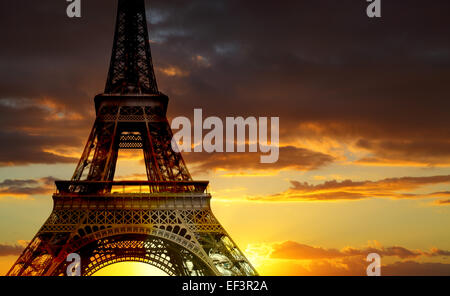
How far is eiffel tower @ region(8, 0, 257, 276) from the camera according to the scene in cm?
3853

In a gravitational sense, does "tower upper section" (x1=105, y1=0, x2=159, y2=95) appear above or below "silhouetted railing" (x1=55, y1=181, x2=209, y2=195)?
above

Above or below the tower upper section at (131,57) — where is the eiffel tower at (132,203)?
below

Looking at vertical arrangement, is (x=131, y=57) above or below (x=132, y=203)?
above

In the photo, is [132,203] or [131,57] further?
[131,57]

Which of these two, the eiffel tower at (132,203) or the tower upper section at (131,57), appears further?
the tower upper section at (131,57)

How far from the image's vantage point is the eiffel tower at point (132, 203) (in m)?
38.5

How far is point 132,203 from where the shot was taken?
132 feet
